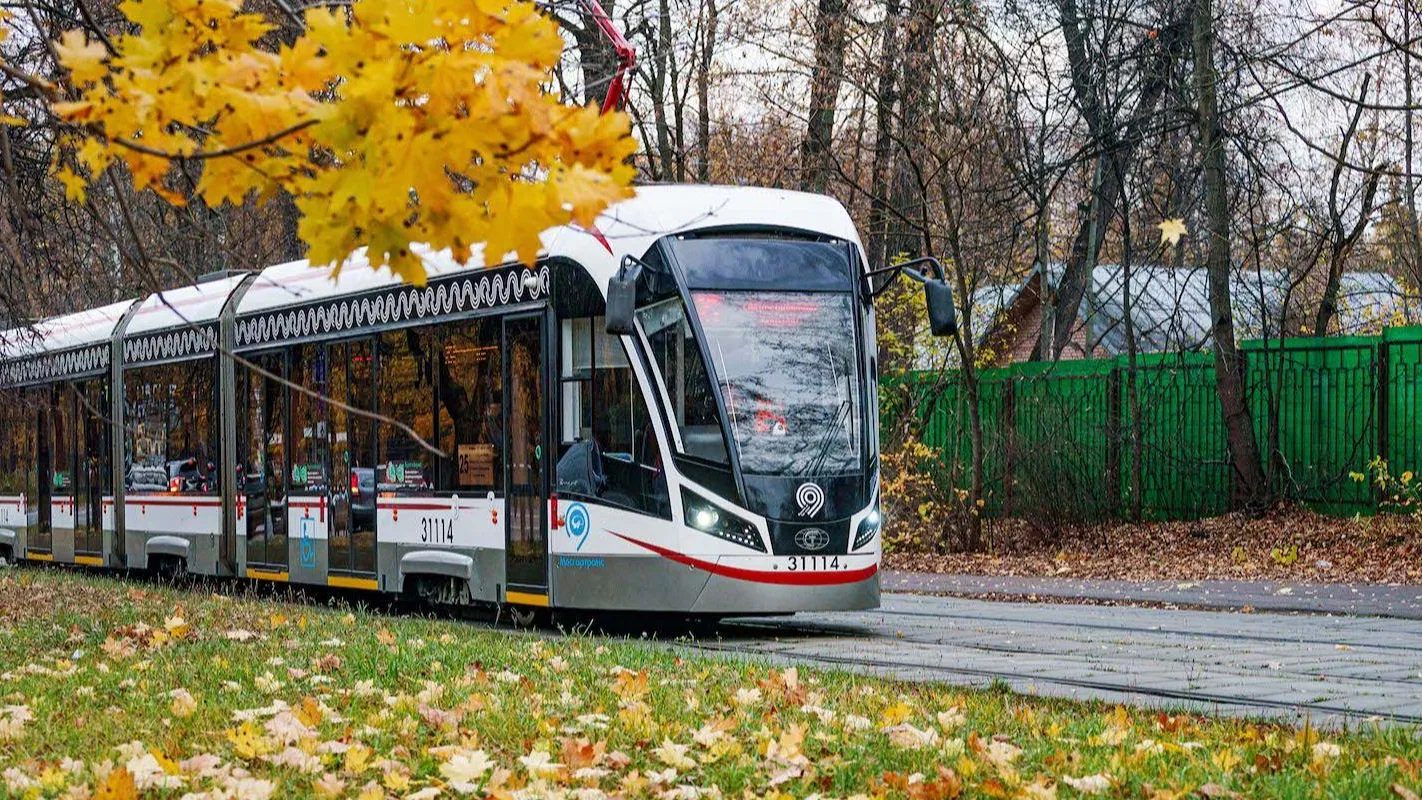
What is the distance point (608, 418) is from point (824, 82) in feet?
38.3

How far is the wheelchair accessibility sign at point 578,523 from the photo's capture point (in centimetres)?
1360

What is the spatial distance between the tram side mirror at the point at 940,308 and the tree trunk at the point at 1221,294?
9.80m

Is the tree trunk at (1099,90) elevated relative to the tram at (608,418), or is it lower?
elevated

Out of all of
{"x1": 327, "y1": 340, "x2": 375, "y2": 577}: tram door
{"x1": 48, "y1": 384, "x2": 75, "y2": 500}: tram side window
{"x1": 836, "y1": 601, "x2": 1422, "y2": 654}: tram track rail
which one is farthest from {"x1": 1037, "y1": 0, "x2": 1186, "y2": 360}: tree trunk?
{"x1": 48, "y1": 384, "x2": 75, "y2": 500}: tram side window

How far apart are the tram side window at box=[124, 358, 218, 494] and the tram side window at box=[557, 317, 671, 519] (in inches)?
265

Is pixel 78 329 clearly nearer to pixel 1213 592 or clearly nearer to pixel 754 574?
pixel 754 574

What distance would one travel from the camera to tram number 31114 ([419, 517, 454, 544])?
1516cm

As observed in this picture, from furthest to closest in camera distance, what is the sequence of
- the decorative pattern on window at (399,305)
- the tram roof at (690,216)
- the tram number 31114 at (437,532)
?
A: the tram number 31114 at (437,532)
the decorative pattern on window at (399,305)
the tram roof at (690,216)

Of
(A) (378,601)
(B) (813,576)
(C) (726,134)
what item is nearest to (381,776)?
(B) (813,576)

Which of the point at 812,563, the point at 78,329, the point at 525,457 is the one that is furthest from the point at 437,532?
the point at 78,329

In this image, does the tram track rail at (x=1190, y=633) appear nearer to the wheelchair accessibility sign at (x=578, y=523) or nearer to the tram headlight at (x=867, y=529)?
the tram headlight at (x=867, y=529)

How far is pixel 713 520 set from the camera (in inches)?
513

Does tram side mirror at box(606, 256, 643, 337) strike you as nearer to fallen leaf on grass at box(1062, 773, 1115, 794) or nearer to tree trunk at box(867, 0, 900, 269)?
fallen leaf on grass at box(1062, 773, 1115, 794)

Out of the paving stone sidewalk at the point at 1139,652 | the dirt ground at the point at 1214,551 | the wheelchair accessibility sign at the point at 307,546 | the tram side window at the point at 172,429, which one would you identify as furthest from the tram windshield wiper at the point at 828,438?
the tram side window at the point at 172,429
